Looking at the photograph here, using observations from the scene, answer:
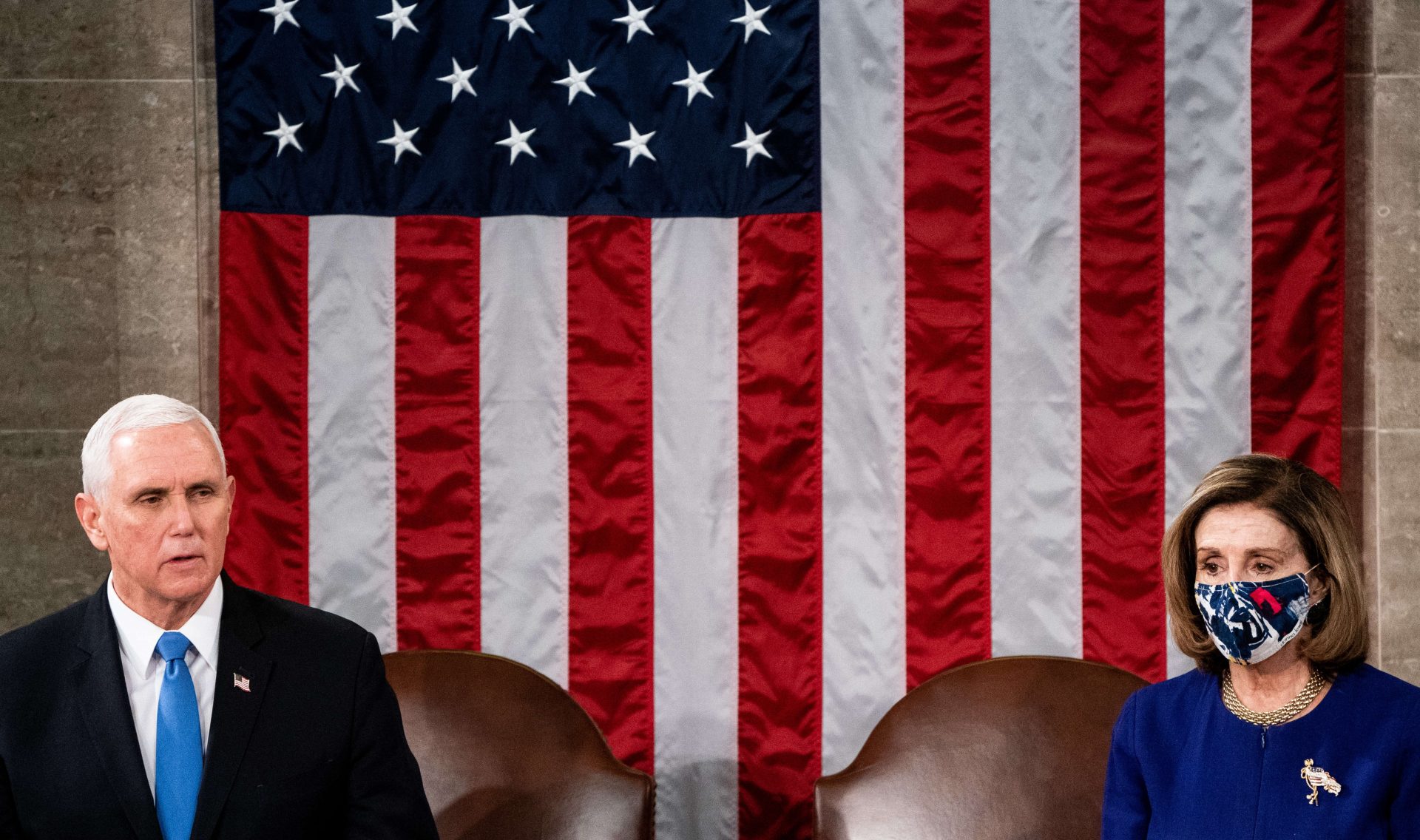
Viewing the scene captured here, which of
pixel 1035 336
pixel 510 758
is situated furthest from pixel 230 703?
pixel 1035 336

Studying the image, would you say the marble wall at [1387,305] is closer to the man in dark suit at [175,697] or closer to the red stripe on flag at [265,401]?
the man in dark suit at [175,697]

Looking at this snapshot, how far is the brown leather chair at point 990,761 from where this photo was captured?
285 cm

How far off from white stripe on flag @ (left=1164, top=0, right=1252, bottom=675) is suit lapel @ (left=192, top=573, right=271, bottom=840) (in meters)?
2.33

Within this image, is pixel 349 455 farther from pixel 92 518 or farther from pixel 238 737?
pixel 238 737

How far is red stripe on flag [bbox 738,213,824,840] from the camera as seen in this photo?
10.9 feet

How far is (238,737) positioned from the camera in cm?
210

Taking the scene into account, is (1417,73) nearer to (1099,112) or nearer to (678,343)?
(1099,112)

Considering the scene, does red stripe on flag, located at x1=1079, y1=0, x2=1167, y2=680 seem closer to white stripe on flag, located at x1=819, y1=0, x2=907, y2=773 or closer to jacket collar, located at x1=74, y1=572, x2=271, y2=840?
white stripe on flag, located at x1=819, y1=0, x2=907, y2=773

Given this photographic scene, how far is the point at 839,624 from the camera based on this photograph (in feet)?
10.9

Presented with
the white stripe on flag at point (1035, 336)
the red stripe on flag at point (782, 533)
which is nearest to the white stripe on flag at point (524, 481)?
the red stripe on flag at point (782, 533)

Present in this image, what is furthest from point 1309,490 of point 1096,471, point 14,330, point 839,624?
point 14,330

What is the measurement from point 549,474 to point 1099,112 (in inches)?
69.9

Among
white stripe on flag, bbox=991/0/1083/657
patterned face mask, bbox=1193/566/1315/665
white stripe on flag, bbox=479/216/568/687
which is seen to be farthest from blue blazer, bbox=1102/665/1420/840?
white stripe on flag, bbox=479/216/568/687

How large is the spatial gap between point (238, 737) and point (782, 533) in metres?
1.60
